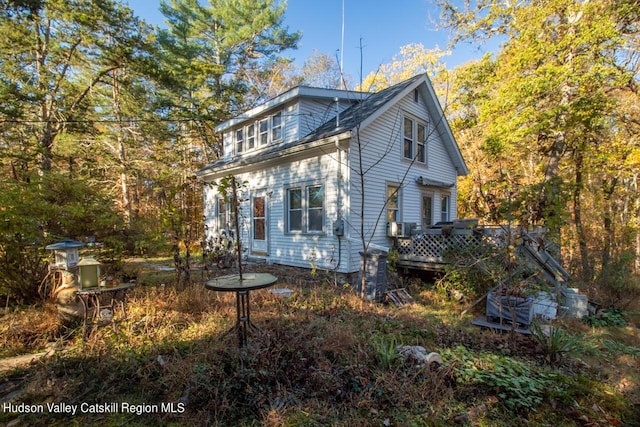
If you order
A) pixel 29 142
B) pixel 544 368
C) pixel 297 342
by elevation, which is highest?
pixel 29 142

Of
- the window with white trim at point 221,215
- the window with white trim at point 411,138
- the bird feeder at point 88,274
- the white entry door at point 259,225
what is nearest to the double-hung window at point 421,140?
the window with white trim at point 411,138

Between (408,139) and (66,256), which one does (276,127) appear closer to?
(408,139)

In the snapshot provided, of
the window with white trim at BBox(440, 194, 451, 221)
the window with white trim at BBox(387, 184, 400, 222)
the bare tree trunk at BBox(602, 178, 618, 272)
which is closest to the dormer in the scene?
the window with white trim at BBox(387, 184, 400, 222)

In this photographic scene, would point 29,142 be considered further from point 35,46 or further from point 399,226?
point 399,226

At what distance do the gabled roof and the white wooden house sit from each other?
0.12 feet

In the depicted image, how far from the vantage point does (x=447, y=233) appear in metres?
7.33

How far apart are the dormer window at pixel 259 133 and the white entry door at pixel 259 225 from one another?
230 centimetres

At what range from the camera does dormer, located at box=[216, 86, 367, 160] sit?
9233 mm

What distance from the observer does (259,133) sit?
36.5 feet

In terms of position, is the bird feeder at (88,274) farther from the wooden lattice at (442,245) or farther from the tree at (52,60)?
the tree at (52,60)

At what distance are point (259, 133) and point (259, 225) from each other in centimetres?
372

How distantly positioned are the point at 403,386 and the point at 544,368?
1872 mm

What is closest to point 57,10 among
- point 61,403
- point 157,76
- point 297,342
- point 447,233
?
point 157,76

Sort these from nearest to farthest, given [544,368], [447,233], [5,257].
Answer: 1. [544,368]
2. [5,257]
3. [447,233]
